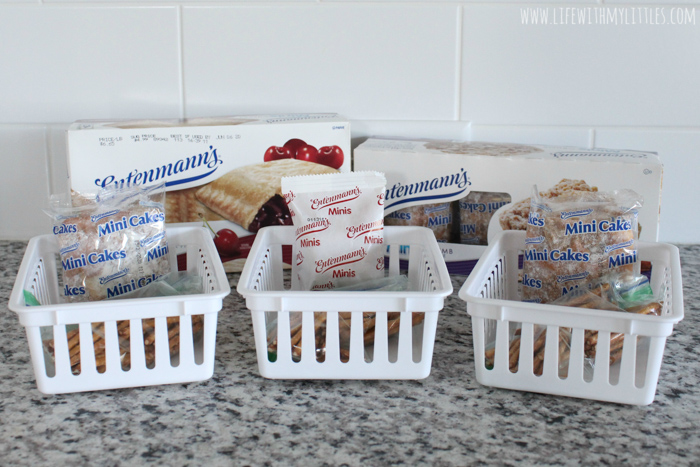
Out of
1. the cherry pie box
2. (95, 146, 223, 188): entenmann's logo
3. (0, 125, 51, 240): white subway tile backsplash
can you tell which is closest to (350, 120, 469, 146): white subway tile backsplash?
the cherry pie box

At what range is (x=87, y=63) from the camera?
3.53ft

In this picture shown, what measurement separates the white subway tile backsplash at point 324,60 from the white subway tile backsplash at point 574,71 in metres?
0.05

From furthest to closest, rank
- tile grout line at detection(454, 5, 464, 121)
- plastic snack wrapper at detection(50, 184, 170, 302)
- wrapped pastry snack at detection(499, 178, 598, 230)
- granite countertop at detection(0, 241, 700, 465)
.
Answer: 1. tile grout line at detection(454, 5, 464, 121)
2. wrapped pastry snack at detection(499, 178, 598, 230)
3. plastic snack wrapper at detection(50, 184, 170, 302)
4. granite countertop at detection(0, 241, 700, 465)

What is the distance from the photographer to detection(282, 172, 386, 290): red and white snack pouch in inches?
31.1

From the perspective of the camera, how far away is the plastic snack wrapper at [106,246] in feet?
2.44

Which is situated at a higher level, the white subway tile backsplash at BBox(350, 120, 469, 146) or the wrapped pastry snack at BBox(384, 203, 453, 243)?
the white subway tile backsplash at BBox(350, 120, 469, 146)

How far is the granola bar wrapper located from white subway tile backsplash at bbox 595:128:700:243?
0.36 metres

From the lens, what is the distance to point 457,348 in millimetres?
762

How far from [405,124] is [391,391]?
1.84 feet

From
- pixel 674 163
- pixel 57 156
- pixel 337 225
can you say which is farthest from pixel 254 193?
pixel 674 163

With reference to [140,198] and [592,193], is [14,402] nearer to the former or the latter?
[140,198]

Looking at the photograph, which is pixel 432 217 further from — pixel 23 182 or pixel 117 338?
pixel 23 182

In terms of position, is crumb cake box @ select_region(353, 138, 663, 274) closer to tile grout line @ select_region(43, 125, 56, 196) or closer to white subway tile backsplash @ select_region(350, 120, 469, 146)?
white subway tile backsplash @ select_region(350, 120, 469, 146)

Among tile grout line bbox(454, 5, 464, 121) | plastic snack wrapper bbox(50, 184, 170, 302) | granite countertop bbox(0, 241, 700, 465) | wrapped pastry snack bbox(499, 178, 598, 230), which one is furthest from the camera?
tile grout line bbox(454, 5, 464, 121)
